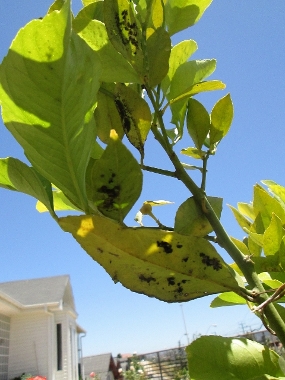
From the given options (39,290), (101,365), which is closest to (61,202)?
(39,290)

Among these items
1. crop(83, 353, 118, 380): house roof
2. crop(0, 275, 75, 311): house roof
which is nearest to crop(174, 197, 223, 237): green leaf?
crop(0, 275, 75, 311): house roof

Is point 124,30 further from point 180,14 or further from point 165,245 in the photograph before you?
point 165,245

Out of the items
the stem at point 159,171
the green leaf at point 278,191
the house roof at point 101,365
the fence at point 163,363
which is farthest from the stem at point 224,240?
the house roof at point 101,365

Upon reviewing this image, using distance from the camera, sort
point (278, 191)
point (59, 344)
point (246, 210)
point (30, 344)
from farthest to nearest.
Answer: point (59, 344) < point (30, 344) < point (246, 210) < point (278, 191)

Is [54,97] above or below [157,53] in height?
below

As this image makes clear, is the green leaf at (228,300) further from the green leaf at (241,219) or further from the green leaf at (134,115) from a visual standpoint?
the green leaf at (134,115)

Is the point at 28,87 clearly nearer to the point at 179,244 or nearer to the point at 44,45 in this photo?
the point at 44,45

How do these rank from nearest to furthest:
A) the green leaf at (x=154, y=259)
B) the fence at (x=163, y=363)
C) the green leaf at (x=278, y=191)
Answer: the green leaf at (x=154, y=259) < the green leaf at (x=278, y=191) < the fence at (x=163, y=363)
